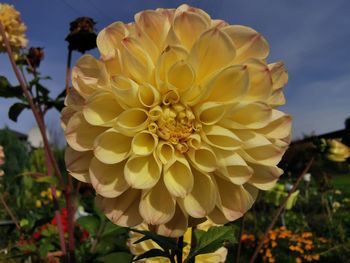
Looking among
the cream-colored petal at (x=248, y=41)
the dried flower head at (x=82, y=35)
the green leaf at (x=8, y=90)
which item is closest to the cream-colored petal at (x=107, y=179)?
the cream-colored petal at (x=248, y=41)

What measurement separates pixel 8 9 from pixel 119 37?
194 centimetres

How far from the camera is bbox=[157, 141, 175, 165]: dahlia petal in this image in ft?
2.70

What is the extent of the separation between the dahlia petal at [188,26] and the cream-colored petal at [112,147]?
22 cm

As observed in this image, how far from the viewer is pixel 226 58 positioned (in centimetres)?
79

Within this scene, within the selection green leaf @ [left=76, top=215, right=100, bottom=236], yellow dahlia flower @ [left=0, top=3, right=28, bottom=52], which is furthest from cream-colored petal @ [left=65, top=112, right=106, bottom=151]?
yellow dahlia flower @ [left=0, top=3, right=28, bottom=52]

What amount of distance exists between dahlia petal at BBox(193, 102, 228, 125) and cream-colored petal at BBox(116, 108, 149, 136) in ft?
0.34

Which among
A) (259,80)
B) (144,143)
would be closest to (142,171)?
(144,143)

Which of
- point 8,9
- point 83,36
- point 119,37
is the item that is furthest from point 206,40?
point 8,9

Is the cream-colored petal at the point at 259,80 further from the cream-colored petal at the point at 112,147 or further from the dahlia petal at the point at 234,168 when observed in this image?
the cream-colored petal at the point at 112,147

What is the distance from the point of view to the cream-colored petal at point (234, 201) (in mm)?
797

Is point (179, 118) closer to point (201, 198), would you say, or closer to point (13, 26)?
point (201, 198)

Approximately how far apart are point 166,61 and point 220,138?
180 millimetres

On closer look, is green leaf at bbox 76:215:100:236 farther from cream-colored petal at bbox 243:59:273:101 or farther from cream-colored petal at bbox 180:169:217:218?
cream-colored petal at bbox 243:59:273:101

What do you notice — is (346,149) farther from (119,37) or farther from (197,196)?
(119,37)
